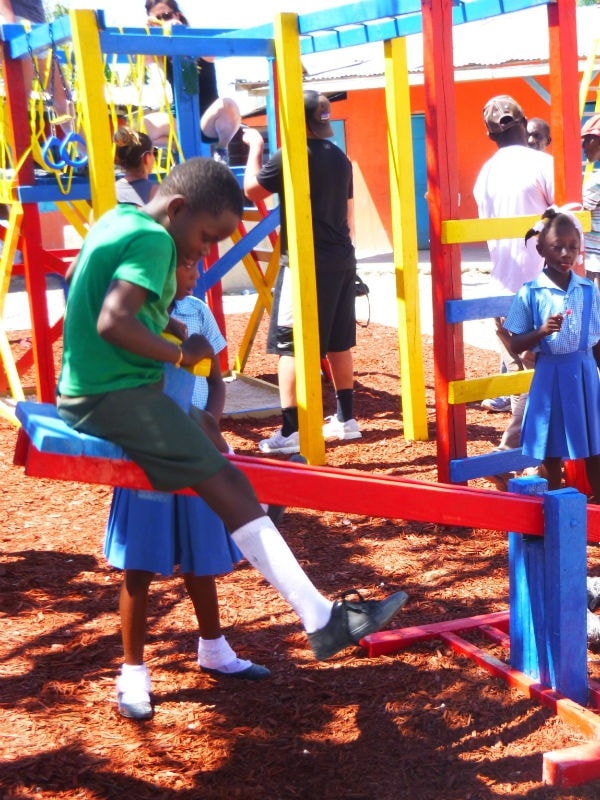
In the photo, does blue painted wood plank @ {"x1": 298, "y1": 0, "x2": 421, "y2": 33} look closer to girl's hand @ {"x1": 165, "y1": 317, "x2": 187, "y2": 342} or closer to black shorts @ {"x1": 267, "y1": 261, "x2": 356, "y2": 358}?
black shorts @ {"x1": 267, "y1": 261, "x2": 356, "y2": 358}

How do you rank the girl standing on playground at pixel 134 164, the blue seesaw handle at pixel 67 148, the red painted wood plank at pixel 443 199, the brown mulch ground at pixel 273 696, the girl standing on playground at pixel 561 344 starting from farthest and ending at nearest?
the girl standing on playground at pixel 134 164 < the blue seesaw handle at pixel 67 148 < the red painted wood plank at pixel 443 199 < the girl standing on playground at pixel 561 344 < the brown mulch ground at pixel 273 696

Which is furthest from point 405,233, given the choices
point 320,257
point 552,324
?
point 552,324

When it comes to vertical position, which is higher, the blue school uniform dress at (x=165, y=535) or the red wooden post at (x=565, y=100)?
the red wooden post at (x=565, y=100)

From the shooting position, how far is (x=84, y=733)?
3303mm

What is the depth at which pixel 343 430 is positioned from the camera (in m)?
6.90

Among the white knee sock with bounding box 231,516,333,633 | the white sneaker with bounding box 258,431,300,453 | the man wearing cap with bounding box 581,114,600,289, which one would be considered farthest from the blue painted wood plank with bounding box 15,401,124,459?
the man wearing cap with bounding box 581,114,600,289

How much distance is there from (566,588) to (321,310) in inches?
138

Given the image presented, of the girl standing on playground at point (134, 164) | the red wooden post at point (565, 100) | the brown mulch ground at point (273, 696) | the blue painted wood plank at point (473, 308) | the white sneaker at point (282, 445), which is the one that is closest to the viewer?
the brown mulch ground at point (273, 696)

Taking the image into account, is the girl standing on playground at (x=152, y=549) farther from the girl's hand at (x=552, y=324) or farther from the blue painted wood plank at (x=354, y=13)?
the blue painted wood plank at (x=354, y=13)

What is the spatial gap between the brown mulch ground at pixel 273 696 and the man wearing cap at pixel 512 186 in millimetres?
1874

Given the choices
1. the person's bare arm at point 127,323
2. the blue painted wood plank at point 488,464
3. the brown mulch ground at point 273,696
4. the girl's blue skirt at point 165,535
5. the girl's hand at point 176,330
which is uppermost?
the person's bare arm at point 127,323

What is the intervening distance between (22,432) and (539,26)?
16088 mm

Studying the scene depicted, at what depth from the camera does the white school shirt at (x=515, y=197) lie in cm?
630

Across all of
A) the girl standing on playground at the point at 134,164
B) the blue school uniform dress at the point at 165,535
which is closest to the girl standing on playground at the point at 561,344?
the blue school uniform dress at the point at 165,535
